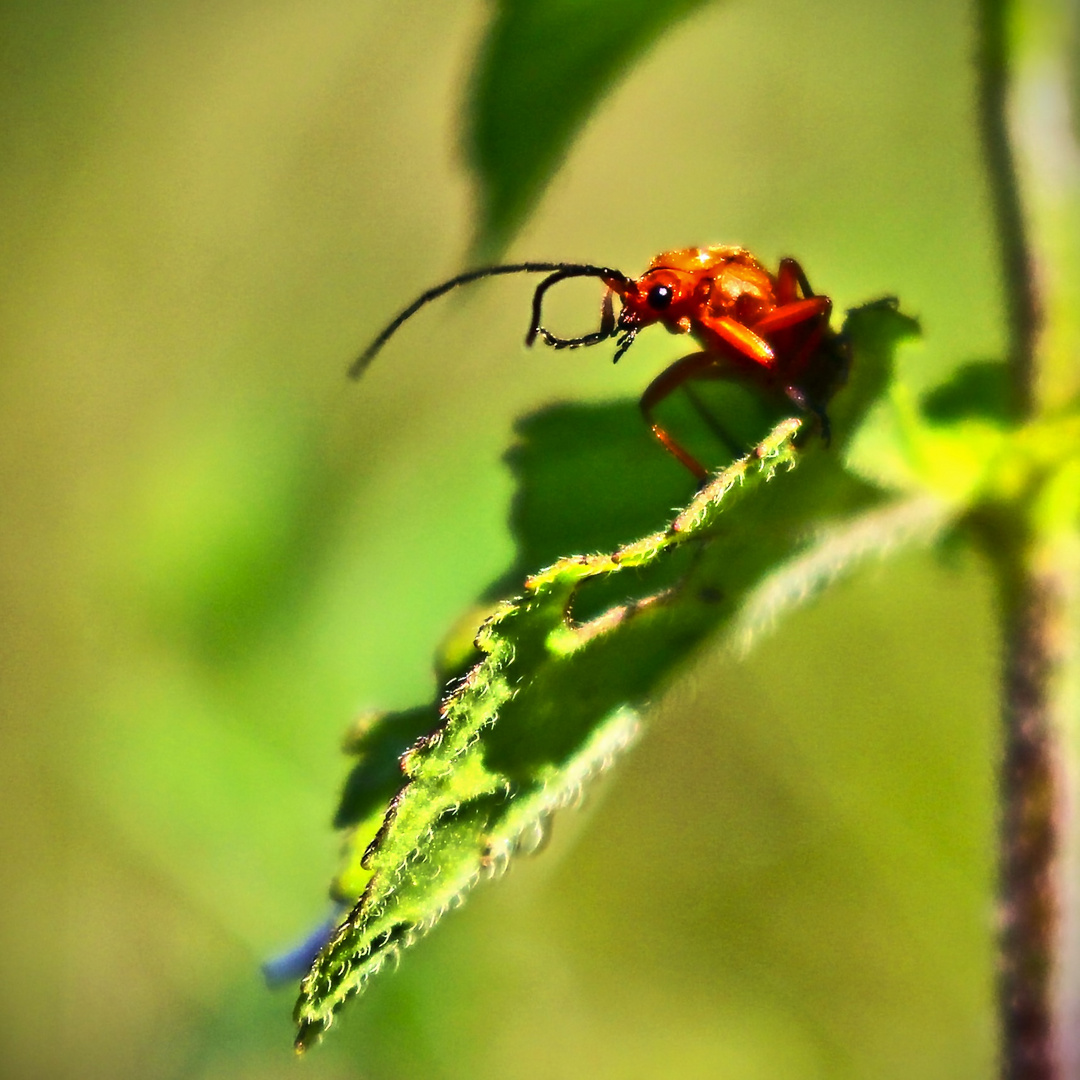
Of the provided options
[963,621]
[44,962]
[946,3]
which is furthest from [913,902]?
[946,3]

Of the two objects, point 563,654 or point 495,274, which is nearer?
point 563,654

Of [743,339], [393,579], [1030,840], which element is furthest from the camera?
[393,579]

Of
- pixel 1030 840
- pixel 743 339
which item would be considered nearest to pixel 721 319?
pixel 743 339

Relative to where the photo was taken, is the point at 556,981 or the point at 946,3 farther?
the point at 946,3

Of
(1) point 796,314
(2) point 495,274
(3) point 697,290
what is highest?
(2) point 495,274

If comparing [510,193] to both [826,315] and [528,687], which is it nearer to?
[826,315]

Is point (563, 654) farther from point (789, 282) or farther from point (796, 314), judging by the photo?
point (789, 282)

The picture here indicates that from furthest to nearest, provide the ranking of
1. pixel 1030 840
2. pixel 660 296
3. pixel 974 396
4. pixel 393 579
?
pixel 393 579 → pixel 660 296 → pixel 974 396 → pixel 1030 840

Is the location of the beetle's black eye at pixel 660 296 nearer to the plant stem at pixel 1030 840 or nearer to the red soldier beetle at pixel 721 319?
the red soldier beetle at pixel 721 319
